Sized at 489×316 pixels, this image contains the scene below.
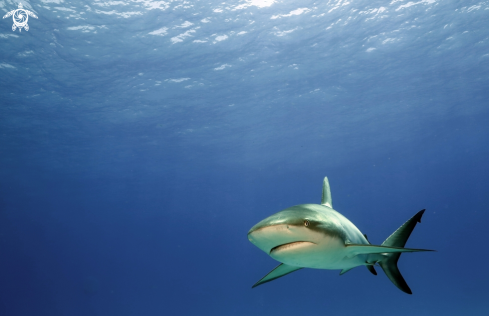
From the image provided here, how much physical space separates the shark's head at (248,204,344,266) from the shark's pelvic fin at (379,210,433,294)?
3.50 ft

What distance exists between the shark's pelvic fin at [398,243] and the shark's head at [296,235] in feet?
3.50

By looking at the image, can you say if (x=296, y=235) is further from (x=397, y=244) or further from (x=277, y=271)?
(x=397, y=244)

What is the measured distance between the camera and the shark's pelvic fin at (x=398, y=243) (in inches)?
132

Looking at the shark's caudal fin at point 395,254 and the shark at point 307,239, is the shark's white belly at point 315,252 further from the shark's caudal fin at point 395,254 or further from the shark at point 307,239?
the shark's caudal fin at point 395,254

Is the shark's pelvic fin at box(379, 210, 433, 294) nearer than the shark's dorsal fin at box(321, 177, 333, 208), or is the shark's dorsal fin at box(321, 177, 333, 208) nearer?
the shark's pelvic fin at box(379, 210, 433, 294)

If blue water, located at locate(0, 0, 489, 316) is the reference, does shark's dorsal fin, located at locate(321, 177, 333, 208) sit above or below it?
below

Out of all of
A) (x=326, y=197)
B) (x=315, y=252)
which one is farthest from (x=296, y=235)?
(x=326, y=197)

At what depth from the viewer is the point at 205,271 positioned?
394 ft

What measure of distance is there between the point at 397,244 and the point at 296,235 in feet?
5.68

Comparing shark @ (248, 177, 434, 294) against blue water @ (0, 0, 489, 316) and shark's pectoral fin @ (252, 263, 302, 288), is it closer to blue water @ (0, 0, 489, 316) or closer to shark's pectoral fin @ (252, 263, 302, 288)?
shark's pectoral fin @ (252, 263, 302, 288)

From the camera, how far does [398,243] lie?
3432 millimetres

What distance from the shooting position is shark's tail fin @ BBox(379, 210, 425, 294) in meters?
3.36

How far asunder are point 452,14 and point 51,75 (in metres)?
22.2

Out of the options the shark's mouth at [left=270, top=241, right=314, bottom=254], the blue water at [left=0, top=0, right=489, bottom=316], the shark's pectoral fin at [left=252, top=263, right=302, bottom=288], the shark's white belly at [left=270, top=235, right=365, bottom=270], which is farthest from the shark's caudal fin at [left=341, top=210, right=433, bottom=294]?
the blue water at [left=0, top=0, right=489, bottom=316]
